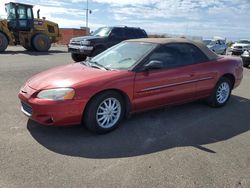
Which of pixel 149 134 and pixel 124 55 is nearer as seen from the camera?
pixel 149 134

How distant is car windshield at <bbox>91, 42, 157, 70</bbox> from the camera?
4.86m

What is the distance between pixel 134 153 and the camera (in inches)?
149

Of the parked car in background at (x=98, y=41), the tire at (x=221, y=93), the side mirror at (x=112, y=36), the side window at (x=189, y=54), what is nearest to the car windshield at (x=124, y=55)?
the side window at (x=189, y=54)

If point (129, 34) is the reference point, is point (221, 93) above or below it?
above

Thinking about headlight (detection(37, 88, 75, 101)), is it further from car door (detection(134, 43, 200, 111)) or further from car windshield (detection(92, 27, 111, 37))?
car windshield (detection(92, 27, 111, 37))

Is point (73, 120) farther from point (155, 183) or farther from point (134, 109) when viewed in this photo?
point (155, 183)

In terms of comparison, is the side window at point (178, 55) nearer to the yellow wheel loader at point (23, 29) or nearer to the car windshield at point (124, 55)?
the car windshield at point (124, 55)

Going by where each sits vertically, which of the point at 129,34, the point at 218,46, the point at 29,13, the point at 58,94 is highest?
the point at 58,94

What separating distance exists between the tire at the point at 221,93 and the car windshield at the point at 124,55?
181 cm

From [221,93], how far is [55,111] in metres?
3.73

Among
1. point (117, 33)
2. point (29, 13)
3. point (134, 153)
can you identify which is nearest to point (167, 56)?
point (134, 153)

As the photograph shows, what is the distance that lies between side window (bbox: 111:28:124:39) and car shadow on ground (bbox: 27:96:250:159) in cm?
872

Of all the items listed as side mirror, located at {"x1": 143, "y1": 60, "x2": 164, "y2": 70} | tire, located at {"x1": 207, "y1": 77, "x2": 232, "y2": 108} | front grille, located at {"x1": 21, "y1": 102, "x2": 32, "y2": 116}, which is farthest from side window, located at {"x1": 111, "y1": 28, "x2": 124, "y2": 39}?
front grille, located at {"x1": 21, "y1": 102, "x2": 32, "y2": 116}

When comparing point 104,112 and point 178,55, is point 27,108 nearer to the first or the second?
point 104,112
